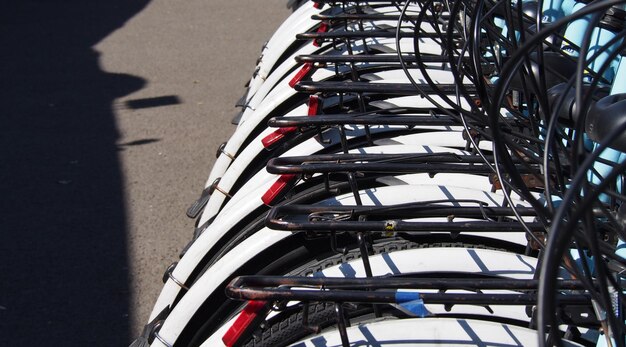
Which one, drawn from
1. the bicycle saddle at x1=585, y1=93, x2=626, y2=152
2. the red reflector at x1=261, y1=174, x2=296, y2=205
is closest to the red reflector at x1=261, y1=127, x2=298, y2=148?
the red reflector at x1=261, y1=174, x2=296, y2=205

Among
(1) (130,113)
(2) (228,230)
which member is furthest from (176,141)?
(2) (228,230)

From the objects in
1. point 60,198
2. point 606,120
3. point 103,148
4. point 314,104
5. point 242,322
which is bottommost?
point 60,198

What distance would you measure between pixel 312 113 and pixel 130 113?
411 cm

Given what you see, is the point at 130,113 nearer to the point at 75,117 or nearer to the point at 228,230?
the point at 75,117

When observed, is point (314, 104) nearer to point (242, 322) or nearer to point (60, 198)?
point (242, 322)

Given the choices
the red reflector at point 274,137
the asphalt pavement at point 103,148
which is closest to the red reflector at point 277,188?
the red reflector at point 274,137

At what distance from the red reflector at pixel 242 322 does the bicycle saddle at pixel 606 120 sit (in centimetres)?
66

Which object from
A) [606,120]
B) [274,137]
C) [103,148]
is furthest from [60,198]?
[606,120]

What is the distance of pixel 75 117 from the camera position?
6473 millimetres

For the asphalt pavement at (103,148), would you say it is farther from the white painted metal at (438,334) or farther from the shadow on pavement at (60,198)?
the white painted metal at (438,334)

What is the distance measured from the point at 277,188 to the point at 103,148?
3.69m

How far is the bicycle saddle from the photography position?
1436mm

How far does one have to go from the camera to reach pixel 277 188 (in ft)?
8.00

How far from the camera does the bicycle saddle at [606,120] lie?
1436 mm
